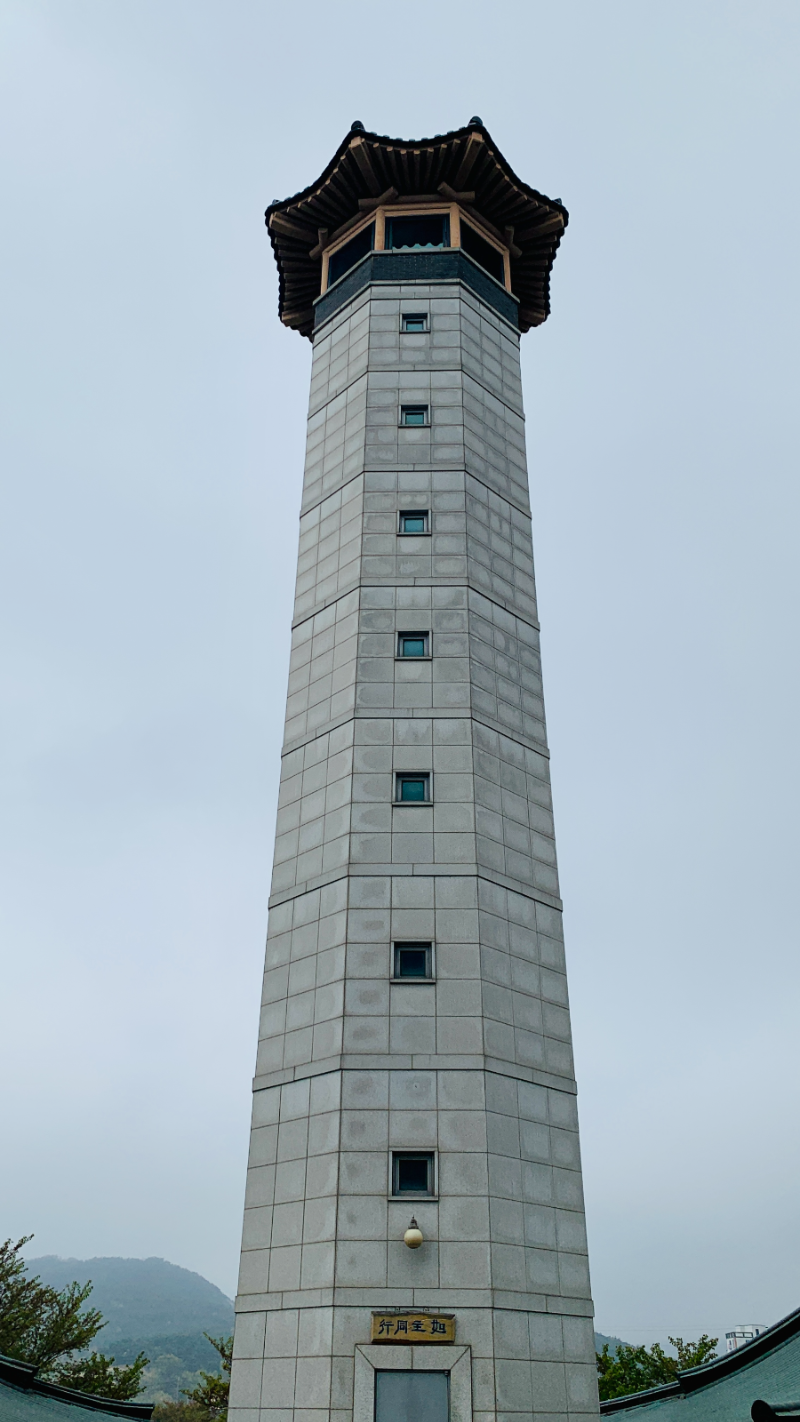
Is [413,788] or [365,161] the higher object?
[365,161]

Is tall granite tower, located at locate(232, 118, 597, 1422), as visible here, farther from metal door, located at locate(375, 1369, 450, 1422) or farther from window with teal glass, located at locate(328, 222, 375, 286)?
window with teal glass, located at locate(328, 222, 375, 286)

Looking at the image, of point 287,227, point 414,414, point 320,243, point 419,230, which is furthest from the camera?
point 320,243

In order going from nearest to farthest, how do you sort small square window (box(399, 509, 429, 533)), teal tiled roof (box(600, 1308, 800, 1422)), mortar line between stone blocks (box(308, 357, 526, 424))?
1. teal tiled roof (box(600, 1308, 800, 1422))
2. small square window (box(399, 509, 429, 533))
3. mortar line between stone blocks (box(308, 357, 526, 424))

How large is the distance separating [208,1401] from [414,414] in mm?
40874

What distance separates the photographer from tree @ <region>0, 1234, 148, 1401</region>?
4309 centimetres

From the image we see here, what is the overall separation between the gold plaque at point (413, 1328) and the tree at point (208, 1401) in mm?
21113

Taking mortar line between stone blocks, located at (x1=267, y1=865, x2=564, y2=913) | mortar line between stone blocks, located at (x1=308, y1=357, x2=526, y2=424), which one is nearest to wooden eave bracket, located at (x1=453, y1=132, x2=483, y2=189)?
mortar line between stone blocks, located at (x1=308, y1=357, x2=526, y2=424)

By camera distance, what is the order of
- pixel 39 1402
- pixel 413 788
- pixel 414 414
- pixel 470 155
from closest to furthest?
1. pixel 413 788
2. pixel 39 1402
3. pixel 414 414
4. pixel 470 155

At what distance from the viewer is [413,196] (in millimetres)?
33375

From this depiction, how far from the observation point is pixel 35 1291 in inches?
1865

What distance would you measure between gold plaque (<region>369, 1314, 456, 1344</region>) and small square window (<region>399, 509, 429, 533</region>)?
17358 mm

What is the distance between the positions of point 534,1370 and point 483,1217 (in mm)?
2610

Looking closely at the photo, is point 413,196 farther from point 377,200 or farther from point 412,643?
point 412,643

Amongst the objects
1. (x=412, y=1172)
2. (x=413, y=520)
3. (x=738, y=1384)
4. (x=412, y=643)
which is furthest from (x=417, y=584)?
(x=738, y=1384)
